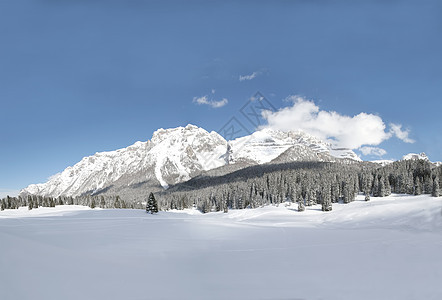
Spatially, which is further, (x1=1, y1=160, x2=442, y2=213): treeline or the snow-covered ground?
(x1=1, y1=160, x2=442, y2=213): treeline

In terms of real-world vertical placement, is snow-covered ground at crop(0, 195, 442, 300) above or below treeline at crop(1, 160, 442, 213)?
above

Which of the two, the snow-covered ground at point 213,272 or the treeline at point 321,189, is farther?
the treeline at point 321,189

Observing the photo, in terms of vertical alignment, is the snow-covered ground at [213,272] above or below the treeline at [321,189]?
Answer: above

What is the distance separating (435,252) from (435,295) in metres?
7.47

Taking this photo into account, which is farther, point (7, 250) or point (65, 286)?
point (7, 250)


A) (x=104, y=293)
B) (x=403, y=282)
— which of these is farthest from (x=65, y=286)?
(x=403, y=282)

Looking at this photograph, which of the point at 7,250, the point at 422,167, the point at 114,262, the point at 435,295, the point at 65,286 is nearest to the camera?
the point at 65,286

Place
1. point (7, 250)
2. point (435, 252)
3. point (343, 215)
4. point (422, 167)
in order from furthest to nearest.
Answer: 1. point (422, 167)
2. point (343, 215)
3. point (435, 252)
4. point (7, 250)

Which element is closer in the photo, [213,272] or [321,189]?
[213,272]

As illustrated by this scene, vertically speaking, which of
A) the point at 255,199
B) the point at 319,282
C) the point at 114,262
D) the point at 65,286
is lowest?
the point at 255,199

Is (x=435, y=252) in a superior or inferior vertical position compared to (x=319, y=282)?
inferior

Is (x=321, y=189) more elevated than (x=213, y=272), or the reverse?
(x=213, y=272)

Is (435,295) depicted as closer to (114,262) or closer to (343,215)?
(114,262)

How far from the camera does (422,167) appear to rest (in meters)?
85.2
